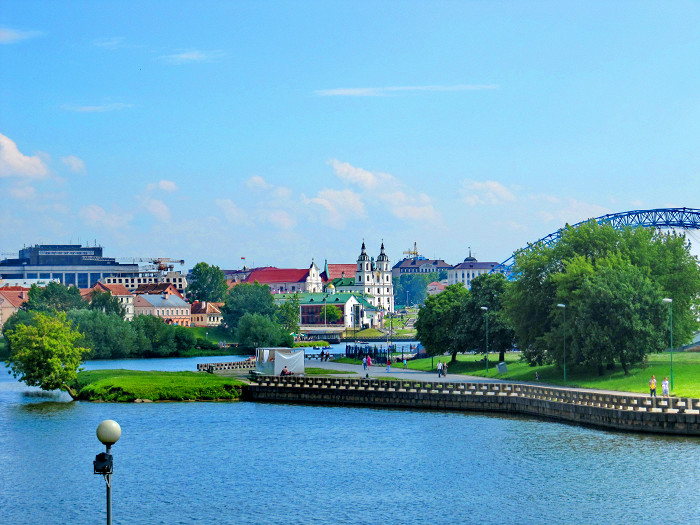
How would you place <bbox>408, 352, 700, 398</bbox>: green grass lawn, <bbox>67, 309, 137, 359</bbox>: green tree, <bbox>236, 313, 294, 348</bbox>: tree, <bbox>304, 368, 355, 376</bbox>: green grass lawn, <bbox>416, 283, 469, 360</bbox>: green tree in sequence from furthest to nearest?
<bbox>236, 313, 294, 348</bbox>: tree
<bbox>67, 309, 137, 359</bbox>: green tree
<bbox>416, 283, 469, 360</bbox>: green tree
<bbox>304, 368, 355, 376</bbox>: green grass lawn
<bbox>408, 352, 700, 398</bbox>: green grass lawn

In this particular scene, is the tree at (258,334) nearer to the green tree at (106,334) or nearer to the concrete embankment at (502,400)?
the green tree at (106,334)

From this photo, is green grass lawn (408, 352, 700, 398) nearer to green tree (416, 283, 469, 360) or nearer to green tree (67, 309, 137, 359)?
green tree (416, 283, 469, 360)

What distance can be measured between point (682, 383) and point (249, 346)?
11920 centimetres

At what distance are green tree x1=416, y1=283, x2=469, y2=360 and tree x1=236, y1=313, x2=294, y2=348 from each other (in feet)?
225

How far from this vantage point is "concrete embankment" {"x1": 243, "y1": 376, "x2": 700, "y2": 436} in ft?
192

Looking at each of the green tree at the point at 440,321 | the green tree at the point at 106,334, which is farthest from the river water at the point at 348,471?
the green tree at the point at 106,334

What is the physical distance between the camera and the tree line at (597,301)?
3103 inches

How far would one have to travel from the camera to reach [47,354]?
85875 mm

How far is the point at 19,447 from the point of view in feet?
198

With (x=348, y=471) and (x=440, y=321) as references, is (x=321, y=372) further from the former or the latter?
(x=348, y=471)

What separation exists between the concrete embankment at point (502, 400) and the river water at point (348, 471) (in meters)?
Answer: 1.34

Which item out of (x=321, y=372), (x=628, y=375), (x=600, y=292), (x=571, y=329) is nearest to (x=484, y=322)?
(x=321, y=372)

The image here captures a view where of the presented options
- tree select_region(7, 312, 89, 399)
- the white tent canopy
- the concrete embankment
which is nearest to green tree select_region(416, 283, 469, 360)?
the white tent canopy

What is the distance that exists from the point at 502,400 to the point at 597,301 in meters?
12.8
